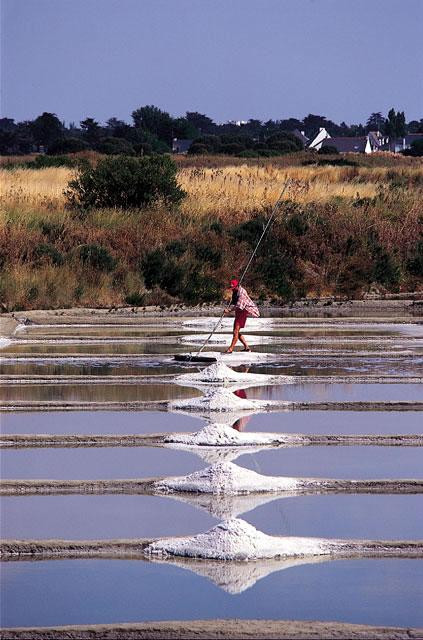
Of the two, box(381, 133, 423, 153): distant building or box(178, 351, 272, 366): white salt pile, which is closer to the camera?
box(178, 351, 272, 366): white salt pile

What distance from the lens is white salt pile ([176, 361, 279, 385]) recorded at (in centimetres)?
1823

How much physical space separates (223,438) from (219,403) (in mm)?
2475

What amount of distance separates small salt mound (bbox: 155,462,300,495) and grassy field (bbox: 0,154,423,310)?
1776 centimetres

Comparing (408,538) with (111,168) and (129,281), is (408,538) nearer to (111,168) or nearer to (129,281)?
(129,281)

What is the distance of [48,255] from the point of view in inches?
1234

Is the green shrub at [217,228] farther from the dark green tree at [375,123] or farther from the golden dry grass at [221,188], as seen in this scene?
the dark green tree at [375,123]

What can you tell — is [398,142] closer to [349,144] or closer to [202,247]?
[349,144]

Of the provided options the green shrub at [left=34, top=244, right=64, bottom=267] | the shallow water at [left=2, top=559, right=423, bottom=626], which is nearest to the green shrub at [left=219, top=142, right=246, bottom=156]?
the green shrub at [left=34, top=244, right=64, bottom=267]

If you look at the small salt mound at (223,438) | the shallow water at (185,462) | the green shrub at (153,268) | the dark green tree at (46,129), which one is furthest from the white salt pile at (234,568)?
the dark green tree at (46,129)

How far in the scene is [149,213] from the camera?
3716 cm

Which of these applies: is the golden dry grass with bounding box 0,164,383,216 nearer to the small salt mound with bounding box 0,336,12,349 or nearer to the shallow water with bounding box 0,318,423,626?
the small salt mound with bounding box 0,336,12,349

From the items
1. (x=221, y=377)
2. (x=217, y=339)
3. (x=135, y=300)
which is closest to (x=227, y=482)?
(x=221, y=377)

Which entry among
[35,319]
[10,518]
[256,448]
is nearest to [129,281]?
[35,319]

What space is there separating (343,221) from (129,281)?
7440 mm
